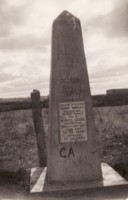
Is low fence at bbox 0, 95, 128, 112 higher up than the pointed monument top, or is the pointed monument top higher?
the pointed monument top

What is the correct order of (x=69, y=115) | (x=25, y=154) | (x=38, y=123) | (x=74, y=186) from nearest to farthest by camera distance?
1. (x=74, y=186)
2. (x=69, y=115)
3. (x=38, y=123)
4. (x=25, y=154)

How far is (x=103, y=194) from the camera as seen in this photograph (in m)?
4.07

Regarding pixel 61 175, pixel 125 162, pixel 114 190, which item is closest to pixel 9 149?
pixel 125 162

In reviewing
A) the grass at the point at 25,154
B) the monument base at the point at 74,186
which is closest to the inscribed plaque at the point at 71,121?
the monument base at the point at 74,186

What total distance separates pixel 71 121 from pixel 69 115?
0.08 meters

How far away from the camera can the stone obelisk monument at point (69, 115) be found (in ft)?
14.0

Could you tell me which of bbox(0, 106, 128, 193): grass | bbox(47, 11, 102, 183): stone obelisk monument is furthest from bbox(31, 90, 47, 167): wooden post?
bbox(47, 11, 102, 183): stone obelisk monument

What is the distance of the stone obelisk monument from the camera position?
4.27m

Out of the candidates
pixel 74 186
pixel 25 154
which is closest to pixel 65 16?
pixel 74 186

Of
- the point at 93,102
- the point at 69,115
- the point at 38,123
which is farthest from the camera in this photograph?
the point at 93,102

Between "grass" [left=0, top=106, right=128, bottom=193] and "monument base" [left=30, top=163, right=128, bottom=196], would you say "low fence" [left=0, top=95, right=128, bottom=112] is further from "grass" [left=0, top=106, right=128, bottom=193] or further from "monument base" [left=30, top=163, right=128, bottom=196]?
"monument base" [left=30, top=163, right=128, bottom=196]

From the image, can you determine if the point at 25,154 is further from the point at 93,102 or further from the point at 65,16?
the point at 65,16

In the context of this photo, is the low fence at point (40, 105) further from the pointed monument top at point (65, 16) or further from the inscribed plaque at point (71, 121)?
the pointed monument top at point (65, 16)

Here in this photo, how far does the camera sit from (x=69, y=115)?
430cm
